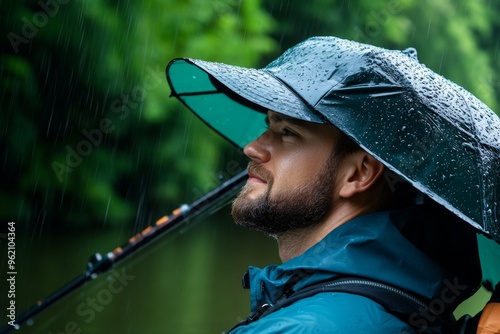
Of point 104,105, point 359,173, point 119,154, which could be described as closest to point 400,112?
point 359,173

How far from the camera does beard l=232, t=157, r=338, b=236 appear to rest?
2.10m

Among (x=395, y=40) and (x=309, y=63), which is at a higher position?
(x=309, y=63)

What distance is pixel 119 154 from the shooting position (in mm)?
7816

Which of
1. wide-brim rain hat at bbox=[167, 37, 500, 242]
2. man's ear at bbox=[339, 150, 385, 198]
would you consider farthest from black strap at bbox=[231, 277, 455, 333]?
man's ear at bbox=[339, 150, 385, 198]

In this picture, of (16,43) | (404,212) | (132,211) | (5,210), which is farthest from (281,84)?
(132,211)

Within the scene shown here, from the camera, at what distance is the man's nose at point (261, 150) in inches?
85.9

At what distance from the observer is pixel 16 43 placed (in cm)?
646

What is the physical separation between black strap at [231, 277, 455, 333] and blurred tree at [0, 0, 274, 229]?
489 centimetres

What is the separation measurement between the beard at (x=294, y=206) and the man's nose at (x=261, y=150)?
0.05 metres

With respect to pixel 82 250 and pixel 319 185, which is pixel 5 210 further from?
pixel 319 185

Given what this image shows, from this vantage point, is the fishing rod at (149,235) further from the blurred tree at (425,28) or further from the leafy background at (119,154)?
the blurred tree at (425,28)

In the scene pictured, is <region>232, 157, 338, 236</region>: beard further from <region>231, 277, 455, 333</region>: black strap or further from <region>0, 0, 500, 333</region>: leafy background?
<region>0, 0, 500, 333</region>: leafy background

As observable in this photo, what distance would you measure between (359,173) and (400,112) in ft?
0.86

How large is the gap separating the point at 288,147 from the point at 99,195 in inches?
223
